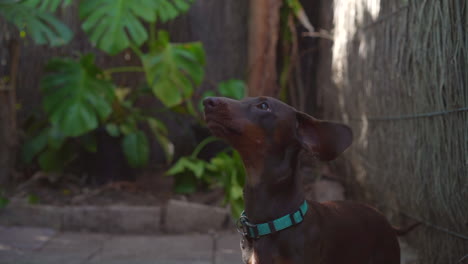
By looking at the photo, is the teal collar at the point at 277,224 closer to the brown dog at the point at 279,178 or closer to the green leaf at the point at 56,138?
the brown dog at the point at 279,178

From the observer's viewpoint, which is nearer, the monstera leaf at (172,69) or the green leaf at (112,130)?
the monstera leaf at (172,69)

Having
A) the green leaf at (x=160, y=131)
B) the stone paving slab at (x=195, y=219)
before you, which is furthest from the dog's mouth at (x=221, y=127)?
the green leaf at (x=160, y=131)

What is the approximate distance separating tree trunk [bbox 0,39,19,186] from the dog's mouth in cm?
302

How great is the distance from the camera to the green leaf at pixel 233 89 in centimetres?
449

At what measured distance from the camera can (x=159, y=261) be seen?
329 centimetres

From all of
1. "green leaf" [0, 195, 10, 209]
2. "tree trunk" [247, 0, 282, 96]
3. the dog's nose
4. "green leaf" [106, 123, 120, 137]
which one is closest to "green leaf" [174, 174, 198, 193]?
"green leaf" [106, 123, 120, 137]

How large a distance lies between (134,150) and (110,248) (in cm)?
107

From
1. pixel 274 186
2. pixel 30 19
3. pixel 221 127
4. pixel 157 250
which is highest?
pixel 30 19

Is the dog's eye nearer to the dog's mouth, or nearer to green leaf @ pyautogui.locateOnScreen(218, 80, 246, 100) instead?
the dog's mouth

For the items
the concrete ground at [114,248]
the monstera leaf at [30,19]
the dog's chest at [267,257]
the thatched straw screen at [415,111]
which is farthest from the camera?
the monstera leaf at [30,19]

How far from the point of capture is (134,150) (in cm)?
447

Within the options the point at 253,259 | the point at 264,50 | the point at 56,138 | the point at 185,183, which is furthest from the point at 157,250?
the point at 264,50

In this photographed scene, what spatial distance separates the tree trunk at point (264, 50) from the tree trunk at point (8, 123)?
6.83 feet

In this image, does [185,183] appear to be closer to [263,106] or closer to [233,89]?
[233,89]
